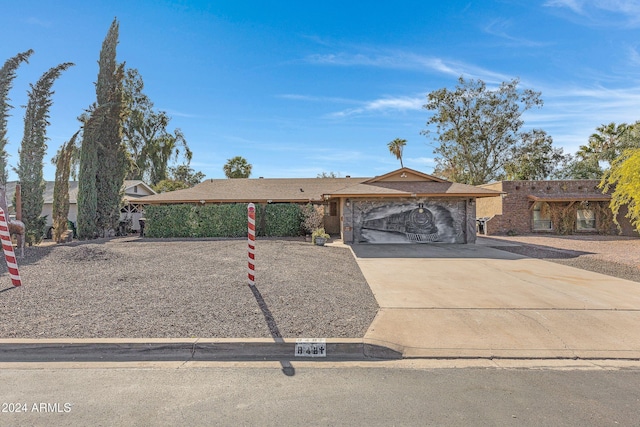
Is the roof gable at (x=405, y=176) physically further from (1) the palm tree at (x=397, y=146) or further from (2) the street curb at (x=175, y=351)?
(1) the palm tree at (x=397, y=146)

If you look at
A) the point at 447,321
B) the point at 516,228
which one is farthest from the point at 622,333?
the point at 516,228

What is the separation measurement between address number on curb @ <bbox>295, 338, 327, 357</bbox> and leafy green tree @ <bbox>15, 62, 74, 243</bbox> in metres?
16.9

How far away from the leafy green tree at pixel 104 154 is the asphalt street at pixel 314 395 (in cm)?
1851

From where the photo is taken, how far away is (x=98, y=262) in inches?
408

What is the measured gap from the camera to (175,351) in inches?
174

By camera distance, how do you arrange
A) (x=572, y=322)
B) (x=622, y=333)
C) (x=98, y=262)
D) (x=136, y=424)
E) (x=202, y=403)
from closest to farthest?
(x=136, y=424) → (x=202, y=403) → (x=622, y=333) → (x=572, y=322) → (x=98, y=262)

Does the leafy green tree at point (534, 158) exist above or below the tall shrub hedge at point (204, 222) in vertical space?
above

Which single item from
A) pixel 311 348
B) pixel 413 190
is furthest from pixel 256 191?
pixel 311 348

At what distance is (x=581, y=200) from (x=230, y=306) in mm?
25876

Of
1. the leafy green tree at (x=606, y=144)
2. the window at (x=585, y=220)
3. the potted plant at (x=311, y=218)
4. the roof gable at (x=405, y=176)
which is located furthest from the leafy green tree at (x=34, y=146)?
the leafy green tree at (x=606, y=144)

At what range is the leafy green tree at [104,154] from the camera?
19.5 m

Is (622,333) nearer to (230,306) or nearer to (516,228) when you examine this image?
(230,306)

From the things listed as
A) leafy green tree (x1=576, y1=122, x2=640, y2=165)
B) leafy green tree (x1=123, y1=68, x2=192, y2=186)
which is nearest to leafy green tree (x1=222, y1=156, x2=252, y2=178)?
leafy green tree (x1=123, y1=68, x2=192, y2=186)

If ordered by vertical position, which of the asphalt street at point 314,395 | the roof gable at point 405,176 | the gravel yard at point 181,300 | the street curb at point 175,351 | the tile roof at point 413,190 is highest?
the roof gable at point 405,176
